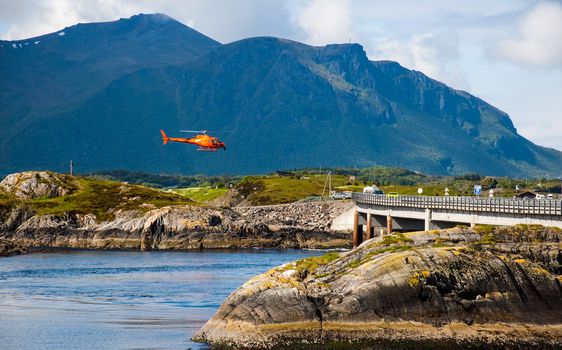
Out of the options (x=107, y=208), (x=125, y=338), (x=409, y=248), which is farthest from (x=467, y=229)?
(x=107, y=208)

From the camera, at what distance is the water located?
208 ft

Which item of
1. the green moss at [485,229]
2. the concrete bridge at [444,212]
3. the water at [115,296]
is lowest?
the water at [115,296]

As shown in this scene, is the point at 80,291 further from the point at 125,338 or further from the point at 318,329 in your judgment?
the point at 318,329

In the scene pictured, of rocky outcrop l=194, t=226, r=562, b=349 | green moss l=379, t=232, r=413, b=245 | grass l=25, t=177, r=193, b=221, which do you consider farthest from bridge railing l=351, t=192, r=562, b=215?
grass l=25, t=177, r=193, b=221

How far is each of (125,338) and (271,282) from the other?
11553 millimetres

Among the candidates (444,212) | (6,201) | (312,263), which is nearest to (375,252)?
(312,263)

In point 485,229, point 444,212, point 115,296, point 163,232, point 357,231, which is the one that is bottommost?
point 115,296

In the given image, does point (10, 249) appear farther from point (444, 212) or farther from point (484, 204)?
point (484, 204)

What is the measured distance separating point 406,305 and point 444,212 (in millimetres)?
48508

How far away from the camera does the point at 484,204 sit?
92.2m

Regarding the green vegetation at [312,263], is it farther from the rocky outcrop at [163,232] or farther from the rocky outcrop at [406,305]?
the rocky outcrop at [163,232]

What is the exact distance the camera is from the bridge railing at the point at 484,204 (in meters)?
79.3

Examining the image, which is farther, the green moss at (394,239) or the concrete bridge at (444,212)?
the concrete bridge at (444,212)

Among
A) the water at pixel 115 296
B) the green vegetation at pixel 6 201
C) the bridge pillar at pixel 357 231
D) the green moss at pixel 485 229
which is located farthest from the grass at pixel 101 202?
the green moss at pixel 485 229
